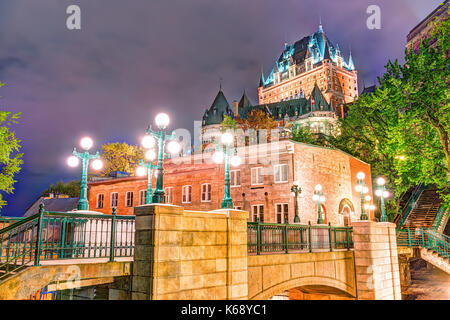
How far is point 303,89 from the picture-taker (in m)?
147

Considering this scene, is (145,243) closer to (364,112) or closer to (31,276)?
(31,276)

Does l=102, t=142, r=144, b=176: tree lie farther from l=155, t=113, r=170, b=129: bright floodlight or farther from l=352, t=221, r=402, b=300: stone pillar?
l=155, t=113, r=170, b=129: bright floodlight

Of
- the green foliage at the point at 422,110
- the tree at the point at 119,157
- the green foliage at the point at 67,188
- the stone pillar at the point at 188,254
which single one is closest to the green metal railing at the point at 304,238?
the stone pillar at the point at 188,254

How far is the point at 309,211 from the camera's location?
84.8ft

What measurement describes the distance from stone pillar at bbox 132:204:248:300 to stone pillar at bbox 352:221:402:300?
28.0ft

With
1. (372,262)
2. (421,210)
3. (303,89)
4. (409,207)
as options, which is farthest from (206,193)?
(303,89)

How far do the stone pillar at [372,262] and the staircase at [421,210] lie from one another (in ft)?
50.8

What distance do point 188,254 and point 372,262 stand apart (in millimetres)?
11148

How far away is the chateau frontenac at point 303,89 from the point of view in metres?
112

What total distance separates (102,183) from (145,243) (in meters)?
31.4

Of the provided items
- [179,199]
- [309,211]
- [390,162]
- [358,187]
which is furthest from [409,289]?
[179,199]

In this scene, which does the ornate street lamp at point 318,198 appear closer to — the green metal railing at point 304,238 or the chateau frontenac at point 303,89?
the green metal railing at point 304,238

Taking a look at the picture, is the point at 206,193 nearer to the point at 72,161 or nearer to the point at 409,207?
the point at 72,161

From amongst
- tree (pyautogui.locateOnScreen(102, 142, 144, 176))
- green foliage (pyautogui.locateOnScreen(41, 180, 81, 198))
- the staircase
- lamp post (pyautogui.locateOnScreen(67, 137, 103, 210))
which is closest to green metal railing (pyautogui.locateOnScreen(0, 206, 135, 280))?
lamp post (pyautogui.locateOnScreen(67, 137, 103, 210))
